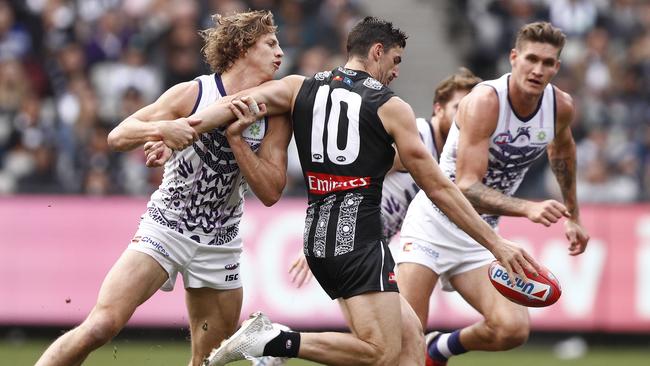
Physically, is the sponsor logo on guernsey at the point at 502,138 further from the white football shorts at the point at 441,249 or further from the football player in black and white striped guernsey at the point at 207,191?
the football player in black and white striped guernsey at the point at 207,191

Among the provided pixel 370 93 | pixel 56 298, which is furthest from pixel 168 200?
Answer: pixel 56 298

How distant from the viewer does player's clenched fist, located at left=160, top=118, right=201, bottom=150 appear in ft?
24.1

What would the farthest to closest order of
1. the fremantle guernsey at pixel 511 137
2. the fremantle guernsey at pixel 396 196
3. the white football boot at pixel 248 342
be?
the fremantle guernsey at pixel 396 196 < the fremantle guernsey at pixel 511 137 < the white football boot at pixel 248 342

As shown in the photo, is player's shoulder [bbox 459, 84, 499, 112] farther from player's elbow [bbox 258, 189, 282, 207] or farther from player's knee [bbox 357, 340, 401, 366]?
player's knee [bbox 357, 340, 401, 366]

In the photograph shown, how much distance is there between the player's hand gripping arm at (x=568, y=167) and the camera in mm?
9060

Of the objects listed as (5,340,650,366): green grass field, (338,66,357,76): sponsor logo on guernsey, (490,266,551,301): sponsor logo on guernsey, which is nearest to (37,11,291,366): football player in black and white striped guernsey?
(338,66,357,76): sponsor logo on guernsey

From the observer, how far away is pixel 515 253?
24.5ft

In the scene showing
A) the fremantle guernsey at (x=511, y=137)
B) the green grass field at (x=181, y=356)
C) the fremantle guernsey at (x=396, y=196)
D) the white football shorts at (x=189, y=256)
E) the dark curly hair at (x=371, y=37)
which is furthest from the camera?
the green grass field at (x=181, y=356)

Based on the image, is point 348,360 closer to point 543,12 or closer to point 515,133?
point 515,133

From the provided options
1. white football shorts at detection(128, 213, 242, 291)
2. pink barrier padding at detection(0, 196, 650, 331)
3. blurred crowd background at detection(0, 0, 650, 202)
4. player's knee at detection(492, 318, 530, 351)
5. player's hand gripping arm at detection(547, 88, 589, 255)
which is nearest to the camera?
white football shorts at detection(128, 213, 242, 291)

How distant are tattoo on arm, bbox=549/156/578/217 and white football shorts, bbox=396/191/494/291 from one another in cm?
79

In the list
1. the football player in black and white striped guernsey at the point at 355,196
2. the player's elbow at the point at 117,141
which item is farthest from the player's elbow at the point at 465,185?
the player's elbow at the point at 117,141

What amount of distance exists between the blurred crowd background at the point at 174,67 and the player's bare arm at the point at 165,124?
21.9 feet

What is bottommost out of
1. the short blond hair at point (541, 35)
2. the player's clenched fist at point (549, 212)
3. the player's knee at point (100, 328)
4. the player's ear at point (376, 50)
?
the player's knee at point (100, 328)
